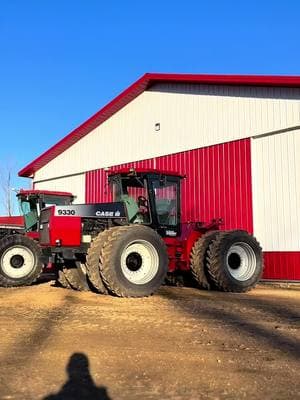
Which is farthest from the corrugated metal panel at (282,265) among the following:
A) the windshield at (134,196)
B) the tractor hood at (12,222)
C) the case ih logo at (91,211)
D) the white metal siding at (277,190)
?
the tractor hood at (12,222)

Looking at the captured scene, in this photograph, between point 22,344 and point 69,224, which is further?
point 69,224

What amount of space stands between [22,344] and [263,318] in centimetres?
394

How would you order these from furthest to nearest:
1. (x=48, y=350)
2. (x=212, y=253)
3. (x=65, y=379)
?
1. (x=212, y=253)
2. (x=48, y=350)
3. (x=65, y=379)

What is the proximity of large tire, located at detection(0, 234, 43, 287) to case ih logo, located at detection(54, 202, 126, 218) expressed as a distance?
2110 mm

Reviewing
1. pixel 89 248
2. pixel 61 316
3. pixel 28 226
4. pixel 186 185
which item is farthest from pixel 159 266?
pixel 186 185

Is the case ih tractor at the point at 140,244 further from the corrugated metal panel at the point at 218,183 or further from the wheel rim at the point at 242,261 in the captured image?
the corrugated metal panel at the point at 218,183

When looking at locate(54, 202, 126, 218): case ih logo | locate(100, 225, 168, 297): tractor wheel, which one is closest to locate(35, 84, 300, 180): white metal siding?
locate(54, 202, 126, 218): case ih logo

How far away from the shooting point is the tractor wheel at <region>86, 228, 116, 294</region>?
36.9 ft

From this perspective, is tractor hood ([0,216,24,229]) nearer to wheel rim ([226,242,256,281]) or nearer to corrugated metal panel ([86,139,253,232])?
corrugated metal panel ([86,139,253,232])

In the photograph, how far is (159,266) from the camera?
11.6 meters

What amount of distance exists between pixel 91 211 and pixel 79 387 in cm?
745

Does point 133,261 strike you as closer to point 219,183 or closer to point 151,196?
point 151,196

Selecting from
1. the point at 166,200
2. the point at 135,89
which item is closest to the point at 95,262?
the point at 166,200

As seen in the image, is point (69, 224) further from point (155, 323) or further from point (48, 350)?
point (48, 350)
